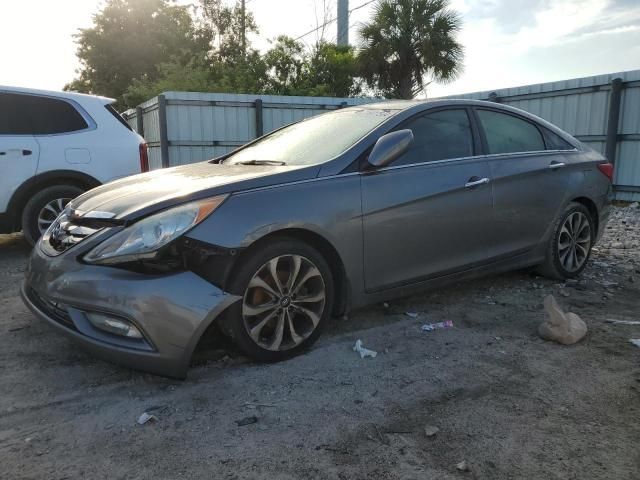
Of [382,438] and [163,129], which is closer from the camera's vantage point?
[382,438]

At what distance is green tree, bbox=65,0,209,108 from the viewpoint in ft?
91.5

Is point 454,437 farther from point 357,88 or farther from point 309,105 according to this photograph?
point 357,88

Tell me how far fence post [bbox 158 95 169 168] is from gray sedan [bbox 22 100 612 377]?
700 centimetres

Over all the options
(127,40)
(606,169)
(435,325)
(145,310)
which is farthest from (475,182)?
(127,40)


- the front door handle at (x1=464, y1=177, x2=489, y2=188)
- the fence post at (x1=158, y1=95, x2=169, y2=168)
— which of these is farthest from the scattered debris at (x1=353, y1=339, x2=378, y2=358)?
the fence post at (x1=158, y1=95, x2=169, y2=168)

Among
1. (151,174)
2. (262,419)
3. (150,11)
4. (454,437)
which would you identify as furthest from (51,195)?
(150,11)

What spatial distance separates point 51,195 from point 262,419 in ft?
14.2

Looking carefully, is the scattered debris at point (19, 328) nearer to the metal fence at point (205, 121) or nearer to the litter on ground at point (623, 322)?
the litter on ground at point (623, 322)

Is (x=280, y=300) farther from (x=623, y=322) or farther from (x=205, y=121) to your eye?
(x=205, y=121)

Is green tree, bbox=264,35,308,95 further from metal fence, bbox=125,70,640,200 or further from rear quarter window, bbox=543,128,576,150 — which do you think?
rear quarter window, bbox=543,128,576,150

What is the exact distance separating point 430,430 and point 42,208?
4900 mm

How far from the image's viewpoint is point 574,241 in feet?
15.3

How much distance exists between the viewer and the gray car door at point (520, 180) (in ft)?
13.1

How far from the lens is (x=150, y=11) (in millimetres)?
28531
